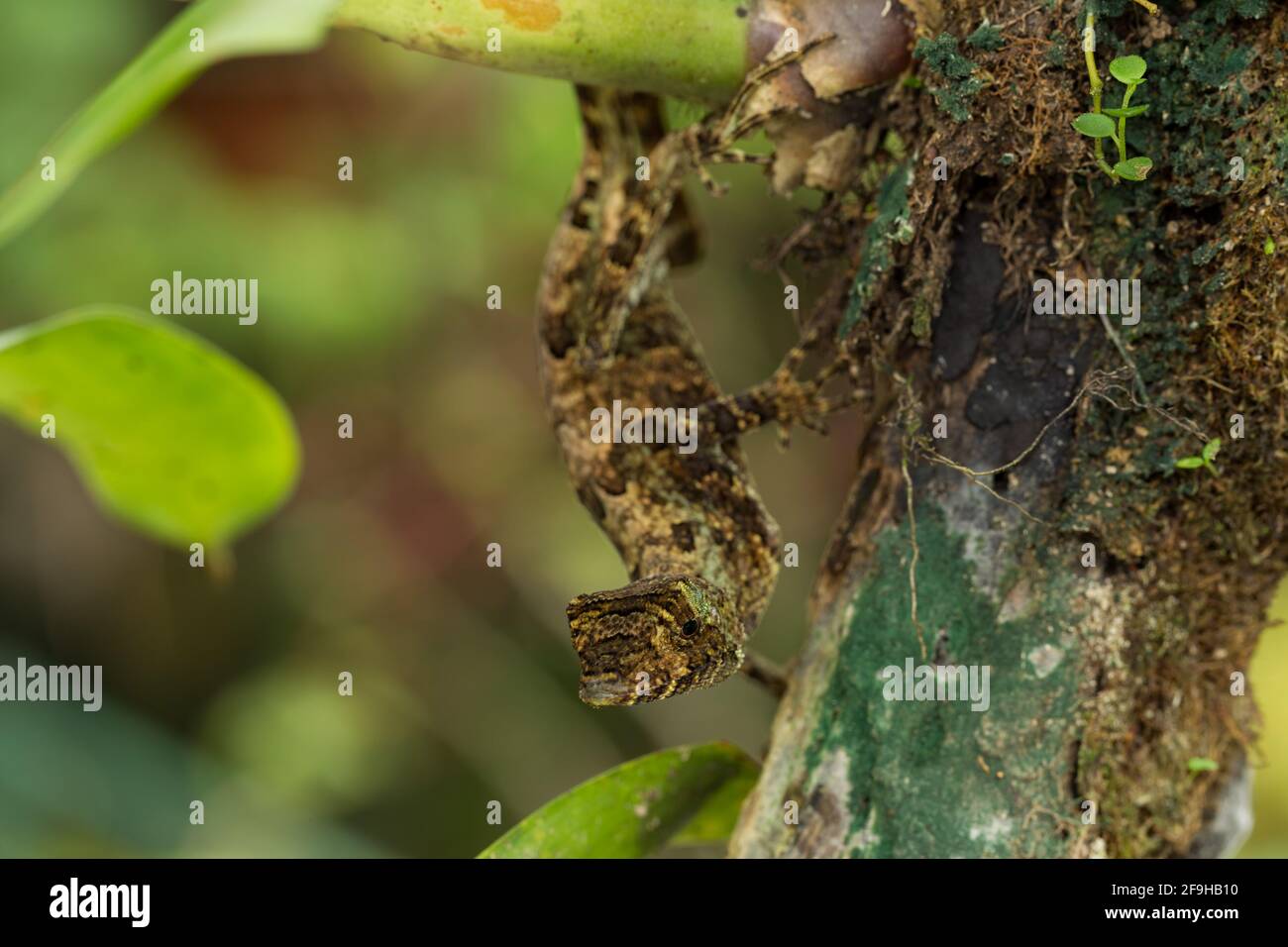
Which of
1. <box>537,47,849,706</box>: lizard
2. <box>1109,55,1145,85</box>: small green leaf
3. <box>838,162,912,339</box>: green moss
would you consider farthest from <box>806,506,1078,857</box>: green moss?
<box>1109,55,1145,85</box>: small green leaf

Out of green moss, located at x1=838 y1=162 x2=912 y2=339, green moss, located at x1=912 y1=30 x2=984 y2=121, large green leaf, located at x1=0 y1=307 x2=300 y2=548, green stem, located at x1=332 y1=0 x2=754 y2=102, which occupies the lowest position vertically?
large green leaf, located at x1=0 y1=307 x2=300 y2=548

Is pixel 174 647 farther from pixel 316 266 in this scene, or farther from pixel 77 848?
pixel 316 266

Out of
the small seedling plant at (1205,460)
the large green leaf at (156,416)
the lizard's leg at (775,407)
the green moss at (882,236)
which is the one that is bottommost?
the small seedling plant at (1205,460)

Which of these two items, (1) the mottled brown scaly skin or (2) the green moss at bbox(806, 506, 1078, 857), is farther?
(1) the mottled brown scaly skin

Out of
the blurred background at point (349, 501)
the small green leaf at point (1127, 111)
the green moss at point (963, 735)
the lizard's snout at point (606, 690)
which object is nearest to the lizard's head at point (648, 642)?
the lizard's snout at point (606, 690)

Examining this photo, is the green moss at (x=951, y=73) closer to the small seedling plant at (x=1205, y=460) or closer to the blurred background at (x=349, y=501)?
the small seedling plant at (x=1205, y=460)

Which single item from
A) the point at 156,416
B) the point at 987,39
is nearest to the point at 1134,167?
the point at 987,39

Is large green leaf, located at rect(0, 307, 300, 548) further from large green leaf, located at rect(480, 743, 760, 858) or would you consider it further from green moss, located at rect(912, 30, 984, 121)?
green moss, located at rect(912, 30, 984, 121)
